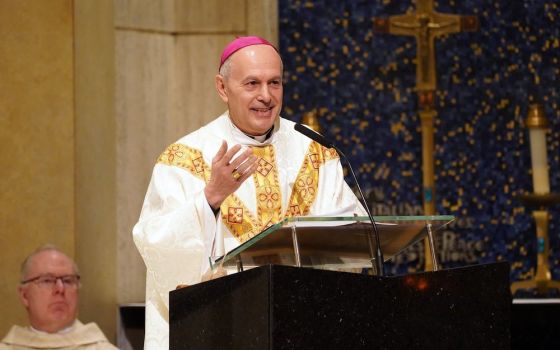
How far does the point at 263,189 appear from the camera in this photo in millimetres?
4270

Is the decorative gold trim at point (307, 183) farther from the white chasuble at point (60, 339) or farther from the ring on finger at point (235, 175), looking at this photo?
the white chasuble at point (60, 339)

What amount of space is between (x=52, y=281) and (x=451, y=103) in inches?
109

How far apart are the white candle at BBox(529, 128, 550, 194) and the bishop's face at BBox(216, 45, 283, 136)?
100 inches

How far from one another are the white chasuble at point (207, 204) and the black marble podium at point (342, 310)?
19.4 inches

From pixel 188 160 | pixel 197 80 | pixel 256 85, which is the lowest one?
pixel 188 160

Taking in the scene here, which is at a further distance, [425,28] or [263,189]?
[425,28]

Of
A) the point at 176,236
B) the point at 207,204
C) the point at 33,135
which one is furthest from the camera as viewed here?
the point at 33,135

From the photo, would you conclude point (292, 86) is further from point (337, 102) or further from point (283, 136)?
point (283, 136)

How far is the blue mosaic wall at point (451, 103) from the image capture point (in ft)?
23.4

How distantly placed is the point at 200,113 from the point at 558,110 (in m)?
2.14

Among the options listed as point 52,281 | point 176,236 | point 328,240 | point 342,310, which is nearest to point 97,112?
point 52,281

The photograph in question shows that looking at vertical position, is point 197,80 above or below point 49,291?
above

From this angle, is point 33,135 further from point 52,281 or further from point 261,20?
point 261,20

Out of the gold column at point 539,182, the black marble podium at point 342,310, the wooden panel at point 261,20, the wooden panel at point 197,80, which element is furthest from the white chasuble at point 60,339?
the black marble podium at point 342,310
